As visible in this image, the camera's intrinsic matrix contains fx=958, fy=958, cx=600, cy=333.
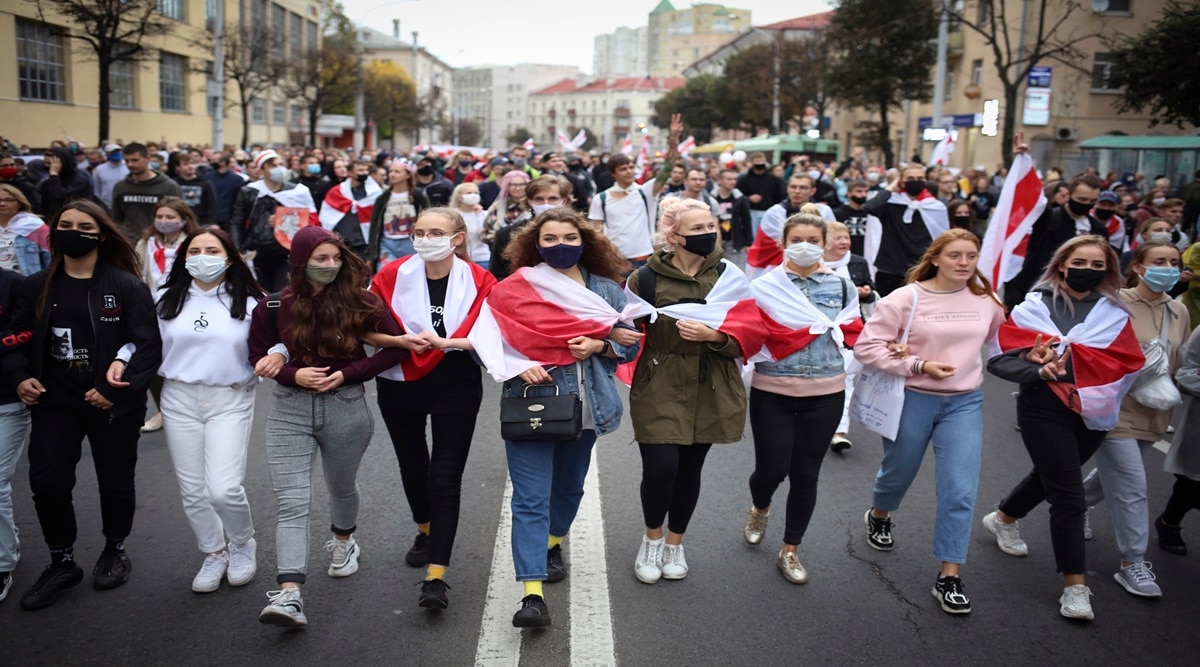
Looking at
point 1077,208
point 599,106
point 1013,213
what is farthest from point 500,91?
point 1013,213

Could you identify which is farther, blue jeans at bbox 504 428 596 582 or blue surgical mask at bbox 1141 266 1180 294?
blue surgical mask at bbox 1141 266 1180 294

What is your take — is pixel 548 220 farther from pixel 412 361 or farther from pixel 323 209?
pixel 323 209

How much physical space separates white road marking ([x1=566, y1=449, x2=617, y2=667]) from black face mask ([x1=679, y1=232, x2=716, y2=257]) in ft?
5.41

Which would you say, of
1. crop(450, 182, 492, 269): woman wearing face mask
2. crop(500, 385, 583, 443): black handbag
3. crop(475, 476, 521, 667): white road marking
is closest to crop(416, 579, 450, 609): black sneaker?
crop(475, 476, 521, 667): white road marking

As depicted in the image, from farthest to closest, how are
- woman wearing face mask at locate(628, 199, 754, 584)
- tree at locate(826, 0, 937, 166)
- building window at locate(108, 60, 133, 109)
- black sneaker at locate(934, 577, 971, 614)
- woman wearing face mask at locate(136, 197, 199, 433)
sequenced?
1. tree at locate(826, 0, 937, 166)
2. building window at locate(108, 60, 133, 109)
3. woman wearing face mask at locate(136, 197, 199, 433)
4. woman wearing face mask at locate(628, 199, 754, 584)
5. black sneaker at locate(934, 577, 971, 614)

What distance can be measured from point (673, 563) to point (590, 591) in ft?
1.50

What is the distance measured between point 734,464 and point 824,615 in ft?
7.69

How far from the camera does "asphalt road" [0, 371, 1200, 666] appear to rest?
3.94 meters

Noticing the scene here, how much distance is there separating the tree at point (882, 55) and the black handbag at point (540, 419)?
35.2 metres

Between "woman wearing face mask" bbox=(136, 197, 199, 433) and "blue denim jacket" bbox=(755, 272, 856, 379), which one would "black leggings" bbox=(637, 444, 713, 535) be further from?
"woman wearing face mask" bbox=(136, 197, 199, 433)

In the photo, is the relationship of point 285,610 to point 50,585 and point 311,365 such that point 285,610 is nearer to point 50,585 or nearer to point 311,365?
point 311,365

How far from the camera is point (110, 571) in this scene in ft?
14.8

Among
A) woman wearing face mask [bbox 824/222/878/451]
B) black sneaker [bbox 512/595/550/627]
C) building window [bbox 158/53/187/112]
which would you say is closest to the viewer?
black sneaker [bbox 512/595/550/627]

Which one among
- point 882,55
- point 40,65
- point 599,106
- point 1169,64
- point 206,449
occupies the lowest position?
point 206,449
